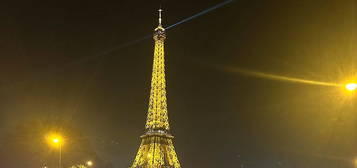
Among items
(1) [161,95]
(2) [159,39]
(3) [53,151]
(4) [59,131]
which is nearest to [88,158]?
(3) [53,151]

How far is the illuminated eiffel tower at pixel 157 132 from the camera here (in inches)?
2309

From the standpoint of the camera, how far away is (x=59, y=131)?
43875 mm

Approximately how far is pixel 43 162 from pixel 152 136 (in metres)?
18.8

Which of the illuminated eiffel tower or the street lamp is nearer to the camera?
the street lamp

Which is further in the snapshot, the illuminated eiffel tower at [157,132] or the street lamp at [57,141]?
the illuminated eiffel tower at [157,132]

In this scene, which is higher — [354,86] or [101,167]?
[101,167]

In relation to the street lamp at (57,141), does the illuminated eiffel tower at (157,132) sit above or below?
above

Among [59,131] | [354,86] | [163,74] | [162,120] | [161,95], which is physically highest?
[163,74]

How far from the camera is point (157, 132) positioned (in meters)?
60.1

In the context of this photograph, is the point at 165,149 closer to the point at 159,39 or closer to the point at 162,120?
the point at 162,120

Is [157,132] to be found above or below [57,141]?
above

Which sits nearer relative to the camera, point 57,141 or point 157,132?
point 57,141

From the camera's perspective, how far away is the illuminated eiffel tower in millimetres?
58656

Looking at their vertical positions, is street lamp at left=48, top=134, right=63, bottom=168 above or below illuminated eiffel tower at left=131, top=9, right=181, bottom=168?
below
